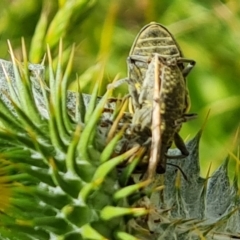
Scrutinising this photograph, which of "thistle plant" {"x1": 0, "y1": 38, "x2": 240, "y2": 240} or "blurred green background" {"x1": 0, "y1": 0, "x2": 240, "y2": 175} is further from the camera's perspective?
"blurred green background" {"x1": 0, "y1": 0, "x2": 240, "y2": 175}

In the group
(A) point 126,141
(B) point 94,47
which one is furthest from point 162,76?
(B) point 94,47

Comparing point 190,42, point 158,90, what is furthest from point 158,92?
point 190,42

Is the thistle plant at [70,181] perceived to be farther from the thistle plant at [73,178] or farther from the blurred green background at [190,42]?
the blurred green background at [190,42]

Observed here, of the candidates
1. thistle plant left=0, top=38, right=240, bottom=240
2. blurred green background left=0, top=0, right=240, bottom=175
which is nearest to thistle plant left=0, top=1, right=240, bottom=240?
thistle plant left=0, top=38, right=240, bottom=240

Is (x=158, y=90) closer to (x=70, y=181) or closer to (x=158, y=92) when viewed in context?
(x=158, y=92)

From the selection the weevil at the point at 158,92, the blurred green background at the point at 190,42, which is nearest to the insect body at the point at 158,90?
the weevil at the point at 158,92

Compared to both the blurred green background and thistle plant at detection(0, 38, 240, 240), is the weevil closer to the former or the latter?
thistle plant at detection(0, 38, 240, 240)
